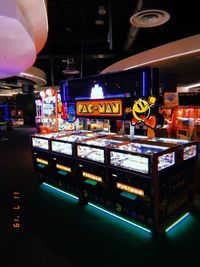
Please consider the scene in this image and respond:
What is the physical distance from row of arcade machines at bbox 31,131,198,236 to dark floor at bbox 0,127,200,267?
0.18 m

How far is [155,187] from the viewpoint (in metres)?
2.46

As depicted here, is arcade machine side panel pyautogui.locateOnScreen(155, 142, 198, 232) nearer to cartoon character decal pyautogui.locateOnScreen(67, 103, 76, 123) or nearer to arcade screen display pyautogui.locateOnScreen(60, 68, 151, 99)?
arcade screen display pyautogui.locateOnScreen(60, 68, 151, 99)

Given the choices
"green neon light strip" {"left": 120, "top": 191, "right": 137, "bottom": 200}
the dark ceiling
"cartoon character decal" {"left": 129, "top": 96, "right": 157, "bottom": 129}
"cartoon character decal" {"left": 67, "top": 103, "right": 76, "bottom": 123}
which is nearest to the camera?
"green neon light strip" {"left": 120, "top": 191, "right": 137, "bottom": 200}

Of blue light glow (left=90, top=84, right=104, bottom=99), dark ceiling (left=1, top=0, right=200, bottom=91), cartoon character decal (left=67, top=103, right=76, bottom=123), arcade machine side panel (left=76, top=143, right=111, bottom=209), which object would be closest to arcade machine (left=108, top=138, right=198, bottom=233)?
arcade machine side panel (left=76, top=143, right=111, bottom=209)

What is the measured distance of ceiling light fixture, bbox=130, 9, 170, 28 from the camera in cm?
348

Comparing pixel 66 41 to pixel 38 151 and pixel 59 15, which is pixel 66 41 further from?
Answer: pixel 38 151

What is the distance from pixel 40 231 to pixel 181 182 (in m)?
2.04

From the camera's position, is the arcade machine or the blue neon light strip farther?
the blue neon light strip

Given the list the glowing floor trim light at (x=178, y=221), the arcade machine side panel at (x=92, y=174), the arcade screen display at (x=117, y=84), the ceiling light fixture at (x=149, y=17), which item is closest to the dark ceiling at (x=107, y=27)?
the ceiling light fixture at (x=149, y=17)

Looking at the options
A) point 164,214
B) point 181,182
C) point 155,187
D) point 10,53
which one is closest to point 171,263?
point 164,214

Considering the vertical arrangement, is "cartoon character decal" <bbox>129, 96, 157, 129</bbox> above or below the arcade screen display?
below

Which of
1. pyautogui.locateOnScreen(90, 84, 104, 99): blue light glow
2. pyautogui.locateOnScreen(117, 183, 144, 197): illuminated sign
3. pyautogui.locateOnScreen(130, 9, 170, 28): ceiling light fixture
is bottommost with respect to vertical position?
pyautogui.locateOnScreen(117, 183, 144, 197): illuminated sign

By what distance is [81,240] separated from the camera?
256 cm

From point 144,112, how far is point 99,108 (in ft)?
3.42
